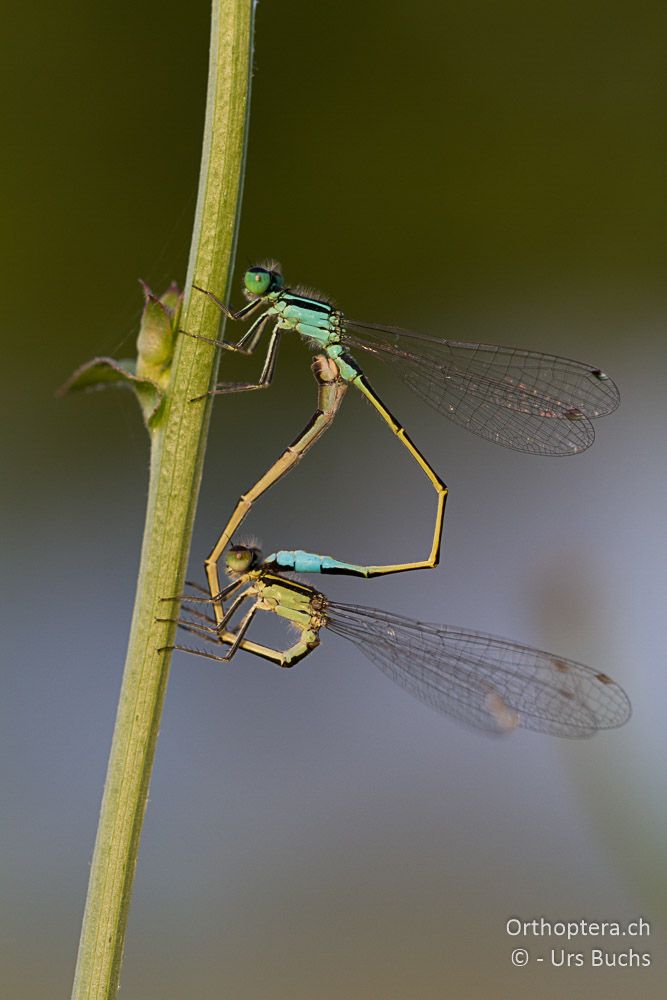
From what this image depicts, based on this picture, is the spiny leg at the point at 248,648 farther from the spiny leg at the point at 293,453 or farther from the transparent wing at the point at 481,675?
the transparent wing at the point at 481,675

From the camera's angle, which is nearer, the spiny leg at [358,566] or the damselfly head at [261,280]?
the damselfly head at [261,280]

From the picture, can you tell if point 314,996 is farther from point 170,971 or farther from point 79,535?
point 79,535

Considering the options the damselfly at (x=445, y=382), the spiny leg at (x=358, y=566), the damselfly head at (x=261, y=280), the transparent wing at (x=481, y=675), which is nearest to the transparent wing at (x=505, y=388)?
the damselfly at (x=445, y=382)

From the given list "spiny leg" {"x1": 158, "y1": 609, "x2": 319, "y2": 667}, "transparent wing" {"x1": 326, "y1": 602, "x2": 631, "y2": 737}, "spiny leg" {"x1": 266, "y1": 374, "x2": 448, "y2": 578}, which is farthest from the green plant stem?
"transparent wing" {"x1": 326, "y1": 602, "x2": 631, "y2": 737}

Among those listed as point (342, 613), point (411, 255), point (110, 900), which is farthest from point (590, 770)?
point (411, 255)

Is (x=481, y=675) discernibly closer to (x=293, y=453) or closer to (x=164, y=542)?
(x=293, y=453)

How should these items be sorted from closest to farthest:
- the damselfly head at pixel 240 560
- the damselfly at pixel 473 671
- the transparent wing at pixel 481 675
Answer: the damselfly head at pixel 240 560
the damselfly at pixel 473 671
the transparent wing at pixel 481 675
